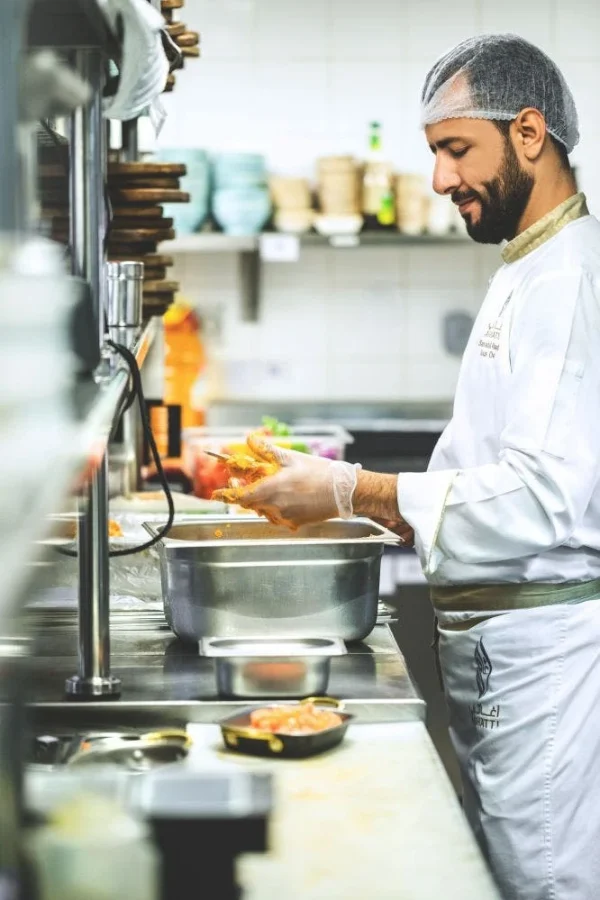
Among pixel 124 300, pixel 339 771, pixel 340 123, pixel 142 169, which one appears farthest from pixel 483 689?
pixel 340 123

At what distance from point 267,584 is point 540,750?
1.77 feet

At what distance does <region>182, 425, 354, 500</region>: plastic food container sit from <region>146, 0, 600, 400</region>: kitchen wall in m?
1.46

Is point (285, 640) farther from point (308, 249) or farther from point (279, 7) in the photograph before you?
point (279, 7)

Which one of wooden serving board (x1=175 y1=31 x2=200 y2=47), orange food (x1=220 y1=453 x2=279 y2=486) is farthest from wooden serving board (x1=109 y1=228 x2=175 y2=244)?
orange food (x1=220 y1=453 x2=279 y2=486)

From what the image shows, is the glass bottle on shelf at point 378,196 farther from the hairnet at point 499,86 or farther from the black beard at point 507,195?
the black beard at point 507,195

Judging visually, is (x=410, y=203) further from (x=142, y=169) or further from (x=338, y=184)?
(x=142, y=169)

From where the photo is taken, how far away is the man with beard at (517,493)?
2.17m

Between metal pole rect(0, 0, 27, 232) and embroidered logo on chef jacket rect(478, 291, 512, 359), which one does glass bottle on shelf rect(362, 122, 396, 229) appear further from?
metal pole rect(0, 0, 27, 232)

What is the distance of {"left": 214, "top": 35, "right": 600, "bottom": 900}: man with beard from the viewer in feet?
7.11

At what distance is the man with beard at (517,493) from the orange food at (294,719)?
484 mm

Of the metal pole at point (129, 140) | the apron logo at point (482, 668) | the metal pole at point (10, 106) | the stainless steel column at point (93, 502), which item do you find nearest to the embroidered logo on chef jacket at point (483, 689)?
the apron logo at point (482, 668)

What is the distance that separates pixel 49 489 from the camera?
85cm

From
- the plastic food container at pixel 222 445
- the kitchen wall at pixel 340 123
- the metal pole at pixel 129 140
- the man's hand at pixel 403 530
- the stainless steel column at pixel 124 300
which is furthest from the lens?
the kitchen wall at pixel 340 123

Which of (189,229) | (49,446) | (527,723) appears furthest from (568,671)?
(189,229)
